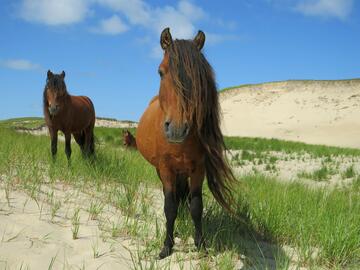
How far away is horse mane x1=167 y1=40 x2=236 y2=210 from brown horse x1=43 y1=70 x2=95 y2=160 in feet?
15.5

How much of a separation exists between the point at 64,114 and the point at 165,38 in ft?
17.3

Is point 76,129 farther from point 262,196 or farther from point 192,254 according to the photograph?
point 192,254

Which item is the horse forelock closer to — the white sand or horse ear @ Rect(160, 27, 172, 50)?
the white sand

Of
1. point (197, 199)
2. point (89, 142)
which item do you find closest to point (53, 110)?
point (89, 142)

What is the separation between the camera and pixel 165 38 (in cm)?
341

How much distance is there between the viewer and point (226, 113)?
146 ft

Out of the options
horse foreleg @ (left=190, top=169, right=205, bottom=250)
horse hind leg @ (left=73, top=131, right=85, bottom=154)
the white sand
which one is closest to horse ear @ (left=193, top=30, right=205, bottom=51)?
horse foreleg @ (left=190, top=169, right=205, bottom=250)

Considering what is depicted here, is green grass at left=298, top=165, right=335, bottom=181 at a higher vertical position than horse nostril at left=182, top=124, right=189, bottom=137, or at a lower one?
lower

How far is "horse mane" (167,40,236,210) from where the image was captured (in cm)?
311

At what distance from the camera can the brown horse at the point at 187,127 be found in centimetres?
308

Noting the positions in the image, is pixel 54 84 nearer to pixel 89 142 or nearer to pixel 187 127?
pixel 89 142

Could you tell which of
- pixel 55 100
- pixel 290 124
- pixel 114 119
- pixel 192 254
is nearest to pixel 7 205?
pixel 192 254

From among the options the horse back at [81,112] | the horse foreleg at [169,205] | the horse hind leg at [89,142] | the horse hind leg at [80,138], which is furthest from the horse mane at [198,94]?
the horse hind leg at [80,138]

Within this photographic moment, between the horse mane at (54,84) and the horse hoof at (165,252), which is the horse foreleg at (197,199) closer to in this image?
the horse hoof at (165,252)
